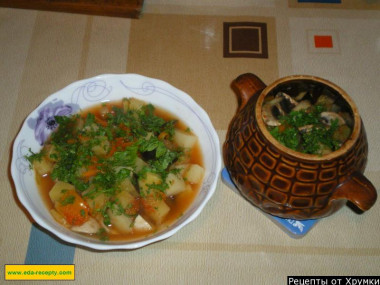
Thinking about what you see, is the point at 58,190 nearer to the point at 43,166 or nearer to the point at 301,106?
the point at 43,166

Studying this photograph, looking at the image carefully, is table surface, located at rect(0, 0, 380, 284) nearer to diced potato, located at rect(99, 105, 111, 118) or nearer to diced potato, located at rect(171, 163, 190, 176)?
diced potato, located at rect(171, 163, 190, 176)

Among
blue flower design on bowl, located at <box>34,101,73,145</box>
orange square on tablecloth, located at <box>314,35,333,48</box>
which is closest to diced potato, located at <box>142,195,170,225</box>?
blue flower design on bowl, located at <box>34,101,73,145</box>

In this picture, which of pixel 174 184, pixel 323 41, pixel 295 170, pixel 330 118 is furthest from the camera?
pixel 323 41

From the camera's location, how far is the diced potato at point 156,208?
137 centimetres

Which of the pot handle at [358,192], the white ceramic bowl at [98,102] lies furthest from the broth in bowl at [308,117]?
the white ceramic bowl at [98,102]

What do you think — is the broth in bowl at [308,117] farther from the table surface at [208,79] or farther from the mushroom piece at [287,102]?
the table surface at [208,79]

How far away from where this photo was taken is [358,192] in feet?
3.53

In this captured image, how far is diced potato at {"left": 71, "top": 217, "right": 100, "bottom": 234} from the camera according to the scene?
1.30m

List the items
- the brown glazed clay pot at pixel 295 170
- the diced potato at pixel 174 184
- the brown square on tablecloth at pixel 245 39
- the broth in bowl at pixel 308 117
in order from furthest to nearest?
the brown square on tablecloth at pixel 245 39 → the diced potato at pixel 174 184 → the broth in bowl at pixel 308 117 → the brown glazed clay pot at pixel 295 170

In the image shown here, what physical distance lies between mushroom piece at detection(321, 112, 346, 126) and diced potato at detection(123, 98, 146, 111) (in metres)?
0.78

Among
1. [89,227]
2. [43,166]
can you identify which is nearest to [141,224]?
[89,227]

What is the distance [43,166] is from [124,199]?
36 cm

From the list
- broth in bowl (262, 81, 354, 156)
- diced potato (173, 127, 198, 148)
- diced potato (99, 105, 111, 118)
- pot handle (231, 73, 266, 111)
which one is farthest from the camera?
diced potato (99, 105, 111, 118)

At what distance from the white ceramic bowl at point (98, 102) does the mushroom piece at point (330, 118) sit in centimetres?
40
